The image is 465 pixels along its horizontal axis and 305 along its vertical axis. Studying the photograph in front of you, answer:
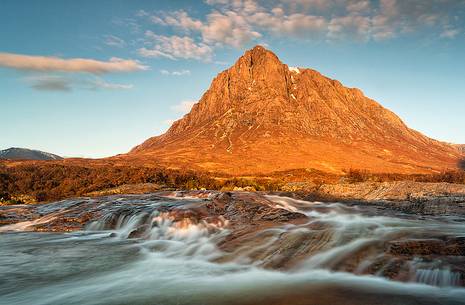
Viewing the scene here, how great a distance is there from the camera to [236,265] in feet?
41.6

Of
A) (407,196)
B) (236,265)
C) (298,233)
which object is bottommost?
(236,265)

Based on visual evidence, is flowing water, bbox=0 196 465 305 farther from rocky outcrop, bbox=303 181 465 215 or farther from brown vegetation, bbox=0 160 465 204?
brown vegetation, bbox=0 160 465 204

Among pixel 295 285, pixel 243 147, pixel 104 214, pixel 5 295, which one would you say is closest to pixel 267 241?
pixel 295 285

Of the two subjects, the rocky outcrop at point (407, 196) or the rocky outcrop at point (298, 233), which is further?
the rocky outcrop at point (407, 196)

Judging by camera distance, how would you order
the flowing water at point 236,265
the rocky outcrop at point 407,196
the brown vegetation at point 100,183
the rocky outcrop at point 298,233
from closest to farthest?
the flowing water at point 236,265 → the rocky outcrop at point 298,233 → the rocky outcrop at point 407,196 → the brown vegetation at point 100,183

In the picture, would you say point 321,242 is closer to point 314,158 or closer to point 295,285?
point 295,285

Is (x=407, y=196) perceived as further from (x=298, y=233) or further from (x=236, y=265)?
(x=236, y=265)

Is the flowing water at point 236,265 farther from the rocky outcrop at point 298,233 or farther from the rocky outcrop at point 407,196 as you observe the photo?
the rocky outcrop at point 407,196

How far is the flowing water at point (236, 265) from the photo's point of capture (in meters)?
9.73

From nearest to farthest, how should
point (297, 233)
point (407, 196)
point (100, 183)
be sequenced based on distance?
point (297, 233) < point (407, 196) < point (100, 183)

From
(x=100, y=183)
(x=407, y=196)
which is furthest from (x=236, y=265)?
(x=100, y=183)

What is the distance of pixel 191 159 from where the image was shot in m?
150

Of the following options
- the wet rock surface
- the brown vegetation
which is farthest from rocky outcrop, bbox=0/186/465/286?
the brown vegetation

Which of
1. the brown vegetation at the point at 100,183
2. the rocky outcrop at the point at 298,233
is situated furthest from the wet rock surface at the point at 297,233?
the brown vegetation at the point at 100,183
